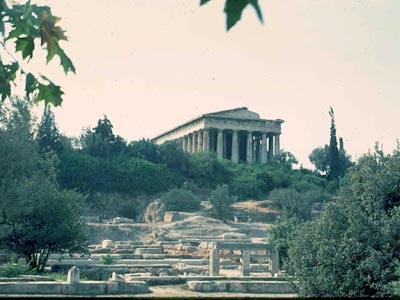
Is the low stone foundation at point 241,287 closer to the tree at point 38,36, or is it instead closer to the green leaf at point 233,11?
the tree at point 38,36

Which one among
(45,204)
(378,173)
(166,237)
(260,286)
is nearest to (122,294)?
(260,286)

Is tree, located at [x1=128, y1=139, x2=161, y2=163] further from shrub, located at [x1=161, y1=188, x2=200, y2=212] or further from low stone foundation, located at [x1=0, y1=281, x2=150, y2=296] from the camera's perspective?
low stone foundation, located at [x1=0, y1=281, x2=150, y2=296]

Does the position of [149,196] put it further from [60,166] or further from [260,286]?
[260,286]

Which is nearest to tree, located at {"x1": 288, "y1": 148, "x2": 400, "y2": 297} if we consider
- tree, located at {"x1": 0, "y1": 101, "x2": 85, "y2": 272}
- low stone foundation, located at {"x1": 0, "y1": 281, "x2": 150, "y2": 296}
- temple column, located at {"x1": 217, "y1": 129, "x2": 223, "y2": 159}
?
low stone foundation, located at {"x1": 0, "y1": 281, "x2": 150, "y2": 296}

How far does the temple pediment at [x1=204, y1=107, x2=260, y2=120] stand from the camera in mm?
75125

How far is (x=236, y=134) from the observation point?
2987 inches

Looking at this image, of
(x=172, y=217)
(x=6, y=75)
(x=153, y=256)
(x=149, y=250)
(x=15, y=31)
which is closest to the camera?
(x=15, y=31)

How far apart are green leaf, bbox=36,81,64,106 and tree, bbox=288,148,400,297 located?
37.6 ft

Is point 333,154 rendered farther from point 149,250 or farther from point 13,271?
point 13,271

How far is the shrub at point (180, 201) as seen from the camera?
52.5m

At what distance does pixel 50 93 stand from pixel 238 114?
236 feet

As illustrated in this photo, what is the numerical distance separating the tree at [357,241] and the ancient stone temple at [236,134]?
56.8 metres

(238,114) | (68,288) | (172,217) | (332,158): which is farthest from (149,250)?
(238,114)

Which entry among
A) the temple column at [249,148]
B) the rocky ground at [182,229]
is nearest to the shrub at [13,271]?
the rocky ground at [182,229]
